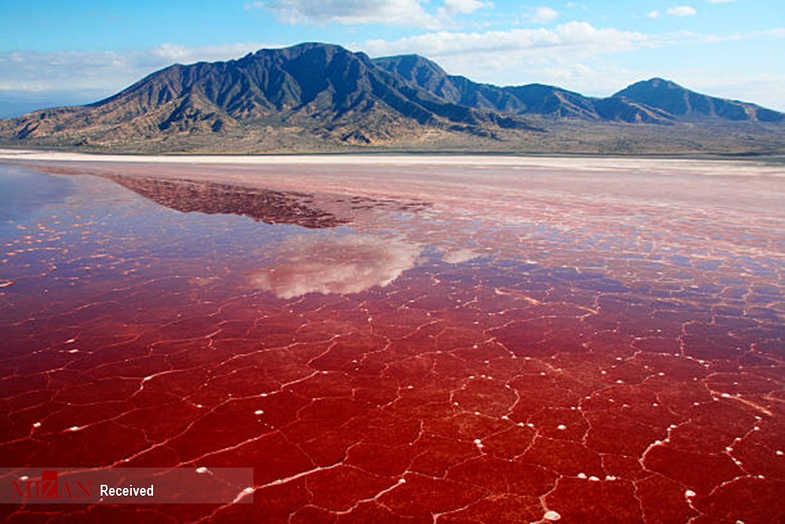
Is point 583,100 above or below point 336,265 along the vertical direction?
above

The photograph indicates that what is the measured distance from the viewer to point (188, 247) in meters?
10.4

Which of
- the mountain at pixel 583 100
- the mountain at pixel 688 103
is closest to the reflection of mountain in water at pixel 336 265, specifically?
the mountain at pixel 583 100

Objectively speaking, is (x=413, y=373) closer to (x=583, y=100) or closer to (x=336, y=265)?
(x=336, y=265)

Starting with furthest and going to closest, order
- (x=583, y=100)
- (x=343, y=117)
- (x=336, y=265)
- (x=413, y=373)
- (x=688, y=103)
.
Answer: (x=583, y=100)
(x=688, y=103)
(x=343, y=117)
(x=336, y=265)
(x=413, y=373)

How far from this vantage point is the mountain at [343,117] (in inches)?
2854

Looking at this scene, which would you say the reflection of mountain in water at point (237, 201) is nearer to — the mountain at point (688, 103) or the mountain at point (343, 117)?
the mountain at point (343, 117)

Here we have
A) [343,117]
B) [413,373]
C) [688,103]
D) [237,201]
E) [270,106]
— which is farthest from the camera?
[688,103]

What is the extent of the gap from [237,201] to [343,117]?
82.3 metres

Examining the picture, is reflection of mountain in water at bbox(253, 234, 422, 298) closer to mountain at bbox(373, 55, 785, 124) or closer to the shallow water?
the shallow water

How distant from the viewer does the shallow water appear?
11.6ft

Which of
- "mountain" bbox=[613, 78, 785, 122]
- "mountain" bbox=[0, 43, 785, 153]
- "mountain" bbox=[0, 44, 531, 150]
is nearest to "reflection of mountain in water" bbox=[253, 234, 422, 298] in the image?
"mountain" bbox=[0, 43, 785, 153]

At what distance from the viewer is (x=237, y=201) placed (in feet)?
58.3

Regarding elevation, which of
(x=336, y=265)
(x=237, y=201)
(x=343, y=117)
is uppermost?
(x=343, y=117)

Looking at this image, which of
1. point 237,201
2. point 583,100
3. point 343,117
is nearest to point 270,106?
point 343,117
